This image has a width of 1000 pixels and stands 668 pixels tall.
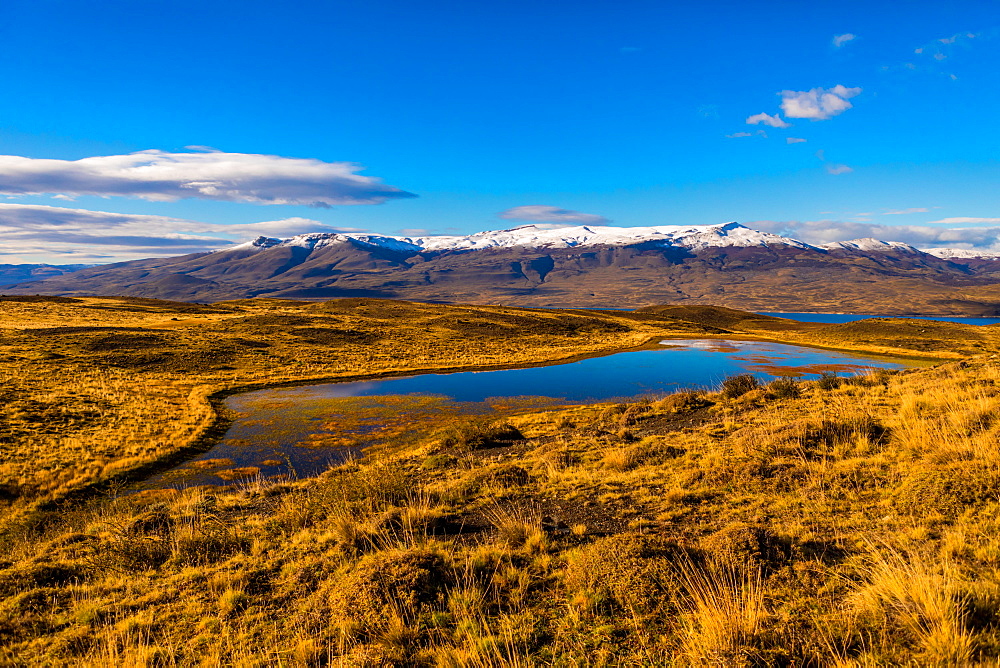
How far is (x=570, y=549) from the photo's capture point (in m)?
7.83

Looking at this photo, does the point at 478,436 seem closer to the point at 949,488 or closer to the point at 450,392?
the point at 949,488

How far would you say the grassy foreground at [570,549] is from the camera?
500 centimetres

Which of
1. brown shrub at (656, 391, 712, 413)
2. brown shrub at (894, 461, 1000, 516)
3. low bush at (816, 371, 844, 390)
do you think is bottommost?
brown shrub at (656, 391, 712, 413)

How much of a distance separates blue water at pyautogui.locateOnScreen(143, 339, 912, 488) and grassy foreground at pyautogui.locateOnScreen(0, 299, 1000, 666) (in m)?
3.75

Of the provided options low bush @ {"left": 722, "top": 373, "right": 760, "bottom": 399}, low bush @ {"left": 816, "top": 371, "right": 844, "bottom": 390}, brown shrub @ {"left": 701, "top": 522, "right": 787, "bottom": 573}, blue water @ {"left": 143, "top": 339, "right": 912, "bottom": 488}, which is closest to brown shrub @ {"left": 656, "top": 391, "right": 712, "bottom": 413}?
low bush @ {"left": 722, "top": 373, "right": 760, "bottom": 399}

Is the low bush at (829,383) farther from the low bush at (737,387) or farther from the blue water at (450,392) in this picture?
the blue water at (450,392)

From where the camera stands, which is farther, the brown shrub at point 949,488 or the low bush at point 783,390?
the low bush at point 783,390

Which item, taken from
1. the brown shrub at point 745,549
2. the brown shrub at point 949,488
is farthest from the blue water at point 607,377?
the brown shrub at point 745,549

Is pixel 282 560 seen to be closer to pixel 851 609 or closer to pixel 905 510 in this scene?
pixel 851 609

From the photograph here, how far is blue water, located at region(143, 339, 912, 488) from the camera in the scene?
2064cm

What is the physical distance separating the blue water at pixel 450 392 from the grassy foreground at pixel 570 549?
12.3 ft

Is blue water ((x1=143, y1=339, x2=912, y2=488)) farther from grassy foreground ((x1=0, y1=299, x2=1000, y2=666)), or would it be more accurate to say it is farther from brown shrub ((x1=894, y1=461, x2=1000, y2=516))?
brown shrub ((x1=894, y1=461, x2=1000, y2=516))

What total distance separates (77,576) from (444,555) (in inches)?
283

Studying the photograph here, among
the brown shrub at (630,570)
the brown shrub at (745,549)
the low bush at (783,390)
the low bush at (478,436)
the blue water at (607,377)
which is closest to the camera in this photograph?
the brown shrub at (630,570)
